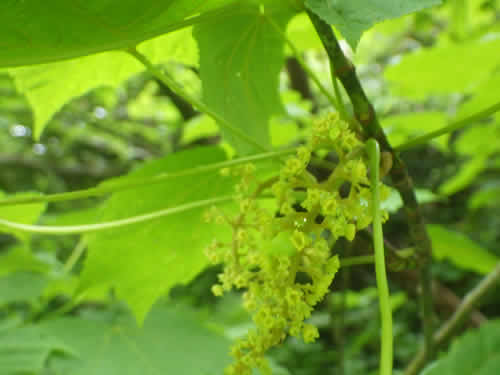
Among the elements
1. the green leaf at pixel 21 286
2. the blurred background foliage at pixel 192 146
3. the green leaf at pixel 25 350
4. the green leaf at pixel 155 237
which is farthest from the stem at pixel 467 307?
the green leaf at pixel 21 286

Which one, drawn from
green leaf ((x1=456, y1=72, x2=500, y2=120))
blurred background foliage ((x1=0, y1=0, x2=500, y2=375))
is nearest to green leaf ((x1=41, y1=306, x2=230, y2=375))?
blurred background foliage ((x1=0, y1=0, x2=500, y2=375))

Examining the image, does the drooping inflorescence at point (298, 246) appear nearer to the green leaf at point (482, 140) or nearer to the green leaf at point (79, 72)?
the green leaf at point (79, 72)

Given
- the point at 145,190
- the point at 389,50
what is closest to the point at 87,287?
the point at 145,190

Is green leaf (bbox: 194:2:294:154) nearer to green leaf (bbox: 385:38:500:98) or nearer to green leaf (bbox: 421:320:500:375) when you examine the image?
green leaf (bbox: 421:320:500:375)

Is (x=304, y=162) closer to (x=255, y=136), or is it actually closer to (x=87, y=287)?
(x=255, y=136)

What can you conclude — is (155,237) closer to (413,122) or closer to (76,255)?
(76,255)

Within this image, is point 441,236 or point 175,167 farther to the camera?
point 441,236
